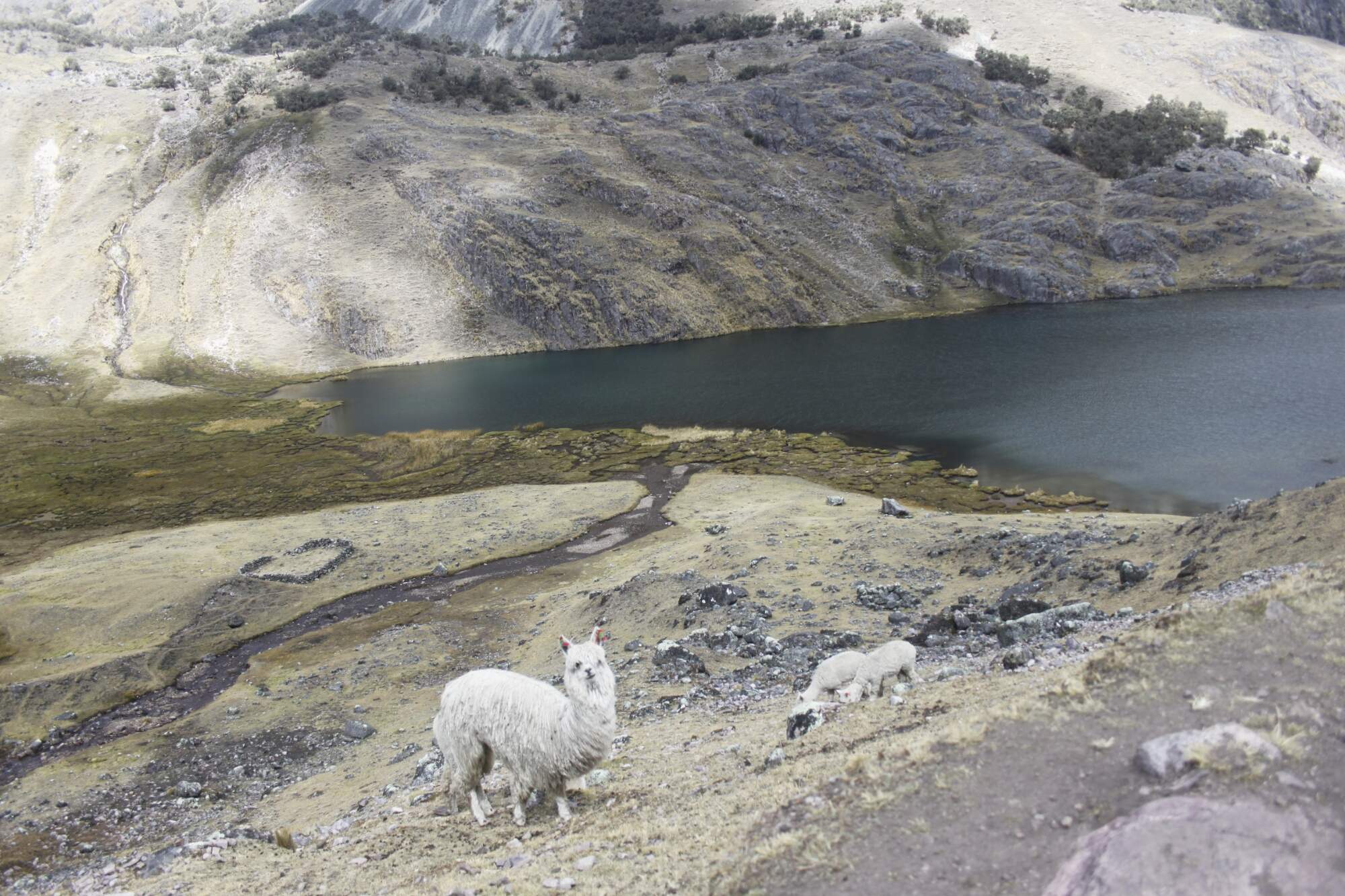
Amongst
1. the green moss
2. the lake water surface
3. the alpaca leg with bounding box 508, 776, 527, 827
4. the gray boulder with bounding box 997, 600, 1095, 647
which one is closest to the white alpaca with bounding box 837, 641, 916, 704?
the gray boulder with bounding box 997, 600, 1095, 647

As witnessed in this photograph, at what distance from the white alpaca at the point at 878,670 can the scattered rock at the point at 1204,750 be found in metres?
7.22

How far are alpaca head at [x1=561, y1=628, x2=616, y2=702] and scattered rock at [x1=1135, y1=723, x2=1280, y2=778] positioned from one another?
6419mm

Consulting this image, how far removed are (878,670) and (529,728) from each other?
22.7 ft

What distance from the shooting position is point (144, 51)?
194 m

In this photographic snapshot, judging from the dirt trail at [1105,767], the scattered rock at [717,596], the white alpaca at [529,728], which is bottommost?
the scattered rock at [717,596]

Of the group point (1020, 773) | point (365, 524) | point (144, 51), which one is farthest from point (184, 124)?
point (1020, 773)

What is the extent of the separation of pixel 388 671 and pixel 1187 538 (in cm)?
2447

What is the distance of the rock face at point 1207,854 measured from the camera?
17.4 ft

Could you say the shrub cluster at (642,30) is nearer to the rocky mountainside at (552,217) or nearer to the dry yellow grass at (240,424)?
the rocky mountainside at (552,217)

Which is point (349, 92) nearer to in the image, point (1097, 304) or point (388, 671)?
point (1097, 304)

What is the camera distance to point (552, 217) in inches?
4528

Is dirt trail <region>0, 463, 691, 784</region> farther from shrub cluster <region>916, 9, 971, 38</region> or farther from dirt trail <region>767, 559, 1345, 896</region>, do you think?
shrub cluster <region>916, 9, 971, 38</region>

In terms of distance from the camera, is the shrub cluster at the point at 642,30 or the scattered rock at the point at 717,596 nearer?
the scattered rock at the point at 717,596

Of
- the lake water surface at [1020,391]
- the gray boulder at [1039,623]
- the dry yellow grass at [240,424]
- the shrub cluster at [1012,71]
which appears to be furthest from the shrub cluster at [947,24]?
the gray boulder at [1039,623]
